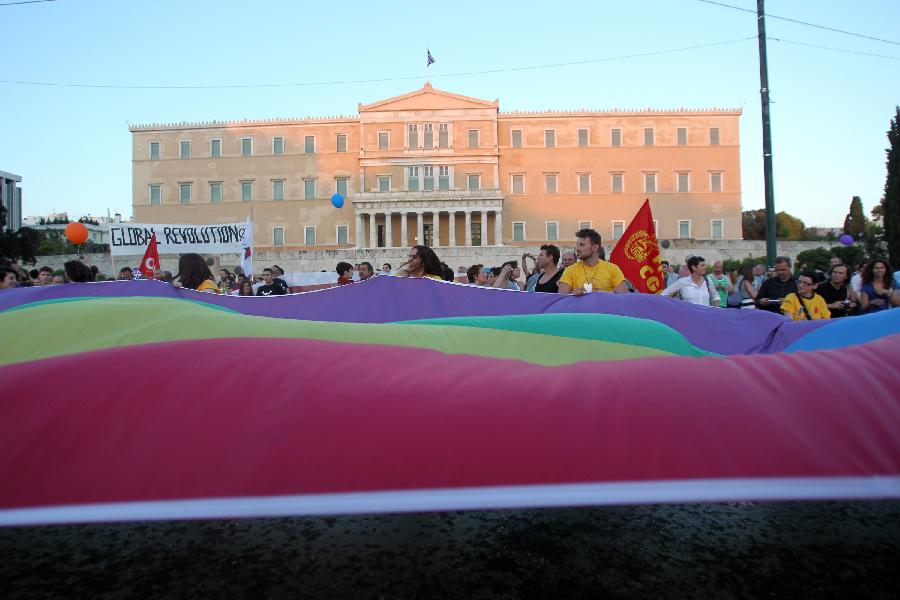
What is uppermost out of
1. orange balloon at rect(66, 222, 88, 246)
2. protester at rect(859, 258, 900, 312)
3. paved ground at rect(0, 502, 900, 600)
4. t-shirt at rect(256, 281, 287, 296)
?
orange balloon at rect(66, 222, 88, 246)

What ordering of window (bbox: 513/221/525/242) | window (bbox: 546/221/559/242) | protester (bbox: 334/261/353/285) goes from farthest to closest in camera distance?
1. window (bbox: 546/221/559/242)
2. window (bbox: 513/221/525/242)
3. protester (bbox: 334/261/353/285)

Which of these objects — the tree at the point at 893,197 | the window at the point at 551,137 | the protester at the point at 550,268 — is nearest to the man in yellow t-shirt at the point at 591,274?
the protester at the point at 550,268

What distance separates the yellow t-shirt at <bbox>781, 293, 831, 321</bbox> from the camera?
211 inches

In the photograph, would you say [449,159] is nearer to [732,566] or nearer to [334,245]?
[334,245]

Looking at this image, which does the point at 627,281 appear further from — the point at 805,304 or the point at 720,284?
the point at 720,284

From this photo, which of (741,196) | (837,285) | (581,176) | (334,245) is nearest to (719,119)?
(741,196)

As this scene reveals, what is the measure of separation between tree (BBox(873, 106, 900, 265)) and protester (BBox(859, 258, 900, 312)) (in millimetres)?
22371

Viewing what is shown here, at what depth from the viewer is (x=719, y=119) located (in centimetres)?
4716

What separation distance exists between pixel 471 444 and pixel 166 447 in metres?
0.69

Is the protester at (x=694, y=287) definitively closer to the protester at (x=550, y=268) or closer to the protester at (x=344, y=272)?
the protester at (x=550, y=268)

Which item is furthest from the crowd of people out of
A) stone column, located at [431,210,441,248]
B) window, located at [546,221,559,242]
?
window, located at [546,221,559,242]

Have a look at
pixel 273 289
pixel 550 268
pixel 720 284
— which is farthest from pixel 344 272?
pixel 720 284

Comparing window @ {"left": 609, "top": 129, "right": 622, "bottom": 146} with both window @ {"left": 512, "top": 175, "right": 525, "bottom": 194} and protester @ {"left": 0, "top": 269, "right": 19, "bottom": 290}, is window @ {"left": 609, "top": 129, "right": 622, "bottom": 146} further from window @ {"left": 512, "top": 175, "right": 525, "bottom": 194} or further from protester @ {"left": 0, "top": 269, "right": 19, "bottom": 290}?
protester @ {"left": 0, "top": 269, "right": 19, "bottom": 290}

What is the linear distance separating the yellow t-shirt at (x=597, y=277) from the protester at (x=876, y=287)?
2547 millimetres
